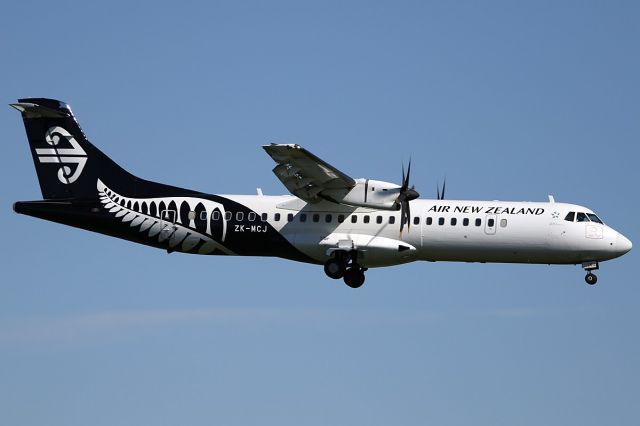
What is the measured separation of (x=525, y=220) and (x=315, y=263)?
25.9ft

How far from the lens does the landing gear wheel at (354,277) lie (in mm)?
33562

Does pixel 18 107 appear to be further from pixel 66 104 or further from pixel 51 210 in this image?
pixel 51 210

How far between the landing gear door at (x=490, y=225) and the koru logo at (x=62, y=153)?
15544mm

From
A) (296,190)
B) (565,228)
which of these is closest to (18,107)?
(296,190)

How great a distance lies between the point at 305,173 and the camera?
3120 centimetres

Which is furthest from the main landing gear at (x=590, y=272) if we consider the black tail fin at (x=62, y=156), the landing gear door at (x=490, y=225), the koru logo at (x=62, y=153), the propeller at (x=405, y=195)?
the koru logo at (x=62, y=153)

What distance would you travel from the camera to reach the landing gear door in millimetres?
32000

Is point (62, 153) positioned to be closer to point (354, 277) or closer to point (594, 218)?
point (354, 277)

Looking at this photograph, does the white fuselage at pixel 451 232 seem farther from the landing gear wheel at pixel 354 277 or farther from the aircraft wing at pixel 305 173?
the aircraft wing at pixel 305 173

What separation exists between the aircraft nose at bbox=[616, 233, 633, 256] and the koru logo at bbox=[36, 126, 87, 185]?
66.5 feet

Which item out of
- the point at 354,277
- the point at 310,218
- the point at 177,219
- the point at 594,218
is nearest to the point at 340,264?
the point at 354,277

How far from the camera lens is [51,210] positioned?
33.8 metres

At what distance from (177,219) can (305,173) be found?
553cm

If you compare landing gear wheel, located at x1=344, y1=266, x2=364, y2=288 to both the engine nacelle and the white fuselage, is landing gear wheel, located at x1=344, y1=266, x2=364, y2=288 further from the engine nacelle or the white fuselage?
the engine nacelle
